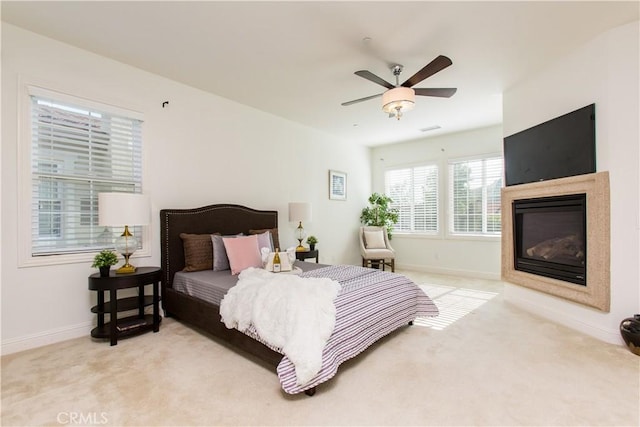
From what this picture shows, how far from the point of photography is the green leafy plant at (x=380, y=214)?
6625 millimetres

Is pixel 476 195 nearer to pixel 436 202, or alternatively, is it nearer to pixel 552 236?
pixel 436 202

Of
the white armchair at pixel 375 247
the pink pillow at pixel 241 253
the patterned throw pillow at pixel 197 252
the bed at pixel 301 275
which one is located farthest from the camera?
the white armchair at pixel 375 247

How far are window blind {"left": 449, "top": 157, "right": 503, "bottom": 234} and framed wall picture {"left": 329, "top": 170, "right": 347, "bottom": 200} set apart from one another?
2.10m

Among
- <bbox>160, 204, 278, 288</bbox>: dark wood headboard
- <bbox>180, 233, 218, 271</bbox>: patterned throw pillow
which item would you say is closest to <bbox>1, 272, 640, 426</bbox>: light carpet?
<bbox>180, 233, 218, 271</bbox>: patterned throw pillow

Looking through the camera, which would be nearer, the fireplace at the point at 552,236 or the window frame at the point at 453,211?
the fireplace at the point at 552,236

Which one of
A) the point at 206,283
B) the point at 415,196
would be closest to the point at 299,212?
the point at 206,283

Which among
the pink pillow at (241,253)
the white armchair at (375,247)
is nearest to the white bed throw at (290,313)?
the pink pillow at (241,253)

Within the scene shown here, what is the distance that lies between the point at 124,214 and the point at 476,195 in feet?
18.3

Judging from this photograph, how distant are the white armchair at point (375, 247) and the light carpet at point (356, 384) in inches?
112

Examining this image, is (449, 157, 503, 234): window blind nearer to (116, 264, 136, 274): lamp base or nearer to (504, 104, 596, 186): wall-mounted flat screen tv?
(504, 104, 596, 186): wall-mounted flat screen tv

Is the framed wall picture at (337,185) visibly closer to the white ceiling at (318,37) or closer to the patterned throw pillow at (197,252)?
the white ceiling at (318,37)

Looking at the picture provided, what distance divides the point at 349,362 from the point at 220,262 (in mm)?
1815

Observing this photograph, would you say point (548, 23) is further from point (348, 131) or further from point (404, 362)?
point (348, 131)

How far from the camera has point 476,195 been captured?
225 inches
